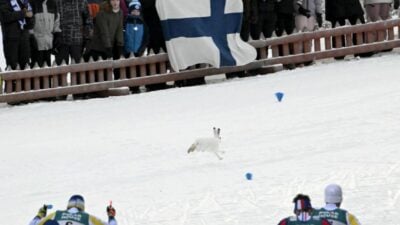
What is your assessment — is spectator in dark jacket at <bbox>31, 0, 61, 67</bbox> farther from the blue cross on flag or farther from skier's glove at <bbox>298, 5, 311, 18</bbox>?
skier's glove at <bbox>298, 5, 311, 18</bbox>

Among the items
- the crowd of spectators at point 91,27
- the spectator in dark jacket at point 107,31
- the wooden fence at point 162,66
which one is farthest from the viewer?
the spectator in dark jacket at point 107,31

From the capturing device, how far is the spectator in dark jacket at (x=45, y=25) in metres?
19.8

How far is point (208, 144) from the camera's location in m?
14.8

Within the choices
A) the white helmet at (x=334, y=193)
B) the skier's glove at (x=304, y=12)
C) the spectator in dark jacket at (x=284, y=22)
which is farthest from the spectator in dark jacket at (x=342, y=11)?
the white helmet at (x=334, y=193)

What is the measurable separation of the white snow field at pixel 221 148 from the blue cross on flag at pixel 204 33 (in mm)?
552

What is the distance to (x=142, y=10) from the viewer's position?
20.6 metres

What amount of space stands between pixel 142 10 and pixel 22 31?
236 cm

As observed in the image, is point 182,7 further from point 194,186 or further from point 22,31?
point 194,186

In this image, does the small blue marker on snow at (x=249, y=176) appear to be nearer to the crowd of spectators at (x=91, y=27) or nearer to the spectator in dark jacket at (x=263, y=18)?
the crowd of spectators at (x=91, y=27)

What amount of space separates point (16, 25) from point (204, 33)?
137 inches

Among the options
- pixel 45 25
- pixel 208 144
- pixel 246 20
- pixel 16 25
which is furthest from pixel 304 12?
pixel 208 144

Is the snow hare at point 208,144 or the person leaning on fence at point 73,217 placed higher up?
the snow hare at point 208,144

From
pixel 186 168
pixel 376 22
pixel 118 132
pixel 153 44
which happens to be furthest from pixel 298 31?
pixel 186 168

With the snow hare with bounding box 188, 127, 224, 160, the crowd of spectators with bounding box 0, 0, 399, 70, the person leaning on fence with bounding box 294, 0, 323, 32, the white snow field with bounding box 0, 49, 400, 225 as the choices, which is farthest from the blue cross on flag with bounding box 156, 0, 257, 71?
the snow hare with bounding box 188, 127, 224, 160
